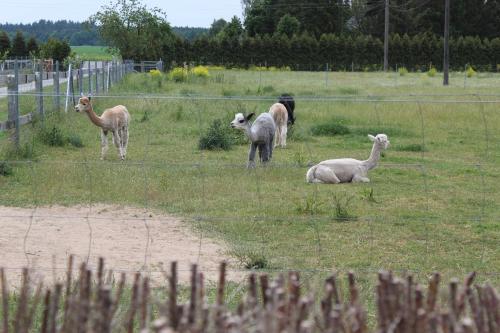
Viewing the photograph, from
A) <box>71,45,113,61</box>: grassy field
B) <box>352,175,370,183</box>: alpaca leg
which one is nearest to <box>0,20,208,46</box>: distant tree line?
<box>71,45,113,61</box>: grassy field

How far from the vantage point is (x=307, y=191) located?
12.5 metres

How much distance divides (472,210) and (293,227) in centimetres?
274

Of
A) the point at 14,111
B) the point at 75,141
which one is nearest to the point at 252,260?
the point at 14,111

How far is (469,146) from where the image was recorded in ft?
59.8

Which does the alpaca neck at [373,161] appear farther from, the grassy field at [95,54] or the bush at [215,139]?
the grassy field at [95,54]

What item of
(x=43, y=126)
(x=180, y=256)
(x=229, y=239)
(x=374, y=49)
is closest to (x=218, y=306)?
(x=180, y=256)

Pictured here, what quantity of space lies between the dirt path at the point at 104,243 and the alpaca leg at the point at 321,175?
3.37 m

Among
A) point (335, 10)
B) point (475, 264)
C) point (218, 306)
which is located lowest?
point (475, 264)

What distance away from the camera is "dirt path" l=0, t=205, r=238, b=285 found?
25.7 ft

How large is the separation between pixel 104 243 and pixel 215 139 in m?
8.41

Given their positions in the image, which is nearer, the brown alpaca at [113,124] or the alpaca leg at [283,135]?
the brown alpaca at [113,124]

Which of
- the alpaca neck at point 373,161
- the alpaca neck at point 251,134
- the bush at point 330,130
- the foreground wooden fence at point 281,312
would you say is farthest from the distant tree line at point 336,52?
the foreground wooden fence at point 281,312

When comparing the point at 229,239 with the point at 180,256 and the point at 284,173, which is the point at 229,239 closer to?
the point at 180,256

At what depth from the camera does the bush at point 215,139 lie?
1700 centimetres
